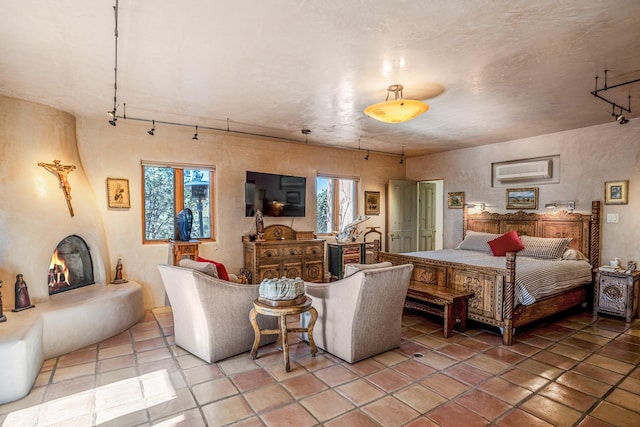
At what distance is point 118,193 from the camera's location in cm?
448

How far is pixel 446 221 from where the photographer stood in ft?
22.2

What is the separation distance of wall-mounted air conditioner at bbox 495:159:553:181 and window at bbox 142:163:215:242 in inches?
190

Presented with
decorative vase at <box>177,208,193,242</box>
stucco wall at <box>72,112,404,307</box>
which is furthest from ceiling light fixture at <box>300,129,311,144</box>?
decorative vase at <box>177,208,193,242</box>

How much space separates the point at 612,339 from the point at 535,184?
8.52 ft

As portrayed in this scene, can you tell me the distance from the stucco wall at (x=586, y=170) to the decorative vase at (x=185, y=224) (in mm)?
4912

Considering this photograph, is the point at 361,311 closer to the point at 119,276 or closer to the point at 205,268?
the point at 205,268

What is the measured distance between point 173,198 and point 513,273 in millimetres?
4496

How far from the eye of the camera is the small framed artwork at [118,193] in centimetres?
443

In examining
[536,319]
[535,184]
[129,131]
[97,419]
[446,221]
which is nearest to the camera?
[97,419]

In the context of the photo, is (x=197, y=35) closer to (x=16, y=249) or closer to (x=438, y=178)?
(x=16, y=249)

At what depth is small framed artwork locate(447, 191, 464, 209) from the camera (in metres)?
6.44

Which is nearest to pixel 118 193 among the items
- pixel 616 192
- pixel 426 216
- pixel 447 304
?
pixel 447 304

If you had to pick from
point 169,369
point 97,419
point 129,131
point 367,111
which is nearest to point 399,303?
point 367,111

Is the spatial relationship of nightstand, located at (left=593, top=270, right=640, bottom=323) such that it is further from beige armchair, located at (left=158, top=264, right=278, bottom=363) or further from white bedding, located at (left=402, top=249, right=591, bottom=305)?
beige armchair, located at (left=158, top=264, right=278, bottom=363)
